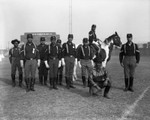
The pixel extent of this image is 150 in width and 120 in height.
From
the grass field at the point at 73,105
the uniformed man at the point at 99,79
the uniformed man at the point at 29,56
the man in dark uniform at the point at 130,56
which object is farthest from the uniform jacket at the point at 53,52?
the man in dark uniform at the point at 130,56

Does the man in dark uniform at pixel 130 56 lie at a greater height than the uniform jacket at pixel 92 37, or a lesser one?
lesser

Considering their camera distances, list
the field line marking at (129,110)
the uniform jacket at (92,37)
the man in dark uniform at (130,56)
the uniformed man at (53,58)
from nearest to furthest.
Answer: the field line marking at (129,110) → the man in dark uniform at (130,56) → the uniformed man at (53,58) → the uniform jacket at (92,37)

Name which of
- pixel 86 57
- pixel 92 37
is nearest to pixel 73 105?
pixel 86 57

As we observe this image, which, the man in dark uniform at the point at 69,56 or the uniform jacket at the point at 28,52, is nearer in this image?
the uniform jacket at the point at 28,52

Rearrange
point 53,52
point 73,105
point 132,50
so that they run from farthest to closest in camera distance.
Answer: point 53,52 → point 132,50 → point 73,105

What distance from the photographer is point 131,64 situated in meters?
8.48

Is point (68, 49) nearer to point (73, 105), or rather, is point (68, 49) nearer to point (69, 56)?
point (69, 56)

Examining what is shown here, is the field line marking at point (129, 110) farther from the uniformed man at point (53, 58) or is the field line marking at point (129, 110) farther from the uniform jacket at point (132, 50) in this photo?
the uniformed man at point (53, 58)

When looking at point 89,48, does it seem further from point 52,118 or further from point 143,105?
point 52,118

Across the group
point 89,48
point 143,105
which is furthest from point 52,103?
point 89,48

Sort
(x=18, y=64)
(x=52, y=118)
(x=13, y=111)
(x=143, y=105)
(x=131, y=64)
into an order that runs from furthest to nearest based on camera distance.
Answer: (x=18, y=64)
(x=131, y=64)
(x=143, y=105)
(x=13, y=111)
(x=52, y=118)

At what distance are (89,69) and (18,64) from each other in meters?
3.08

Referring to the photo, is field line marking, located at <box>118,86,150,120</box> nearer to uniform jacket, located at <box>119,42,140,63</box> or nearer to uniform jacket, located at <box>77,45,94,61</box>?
uniform jacket, located at <box>119,42,140,63</box>

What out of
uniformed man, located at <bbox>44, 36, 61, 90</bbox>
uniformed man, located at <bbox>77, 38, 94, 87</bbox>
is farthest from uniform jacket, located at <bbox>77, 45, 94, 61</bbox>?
uniformed man, located at <bbox>44, 36, 61, 90</bbox>
